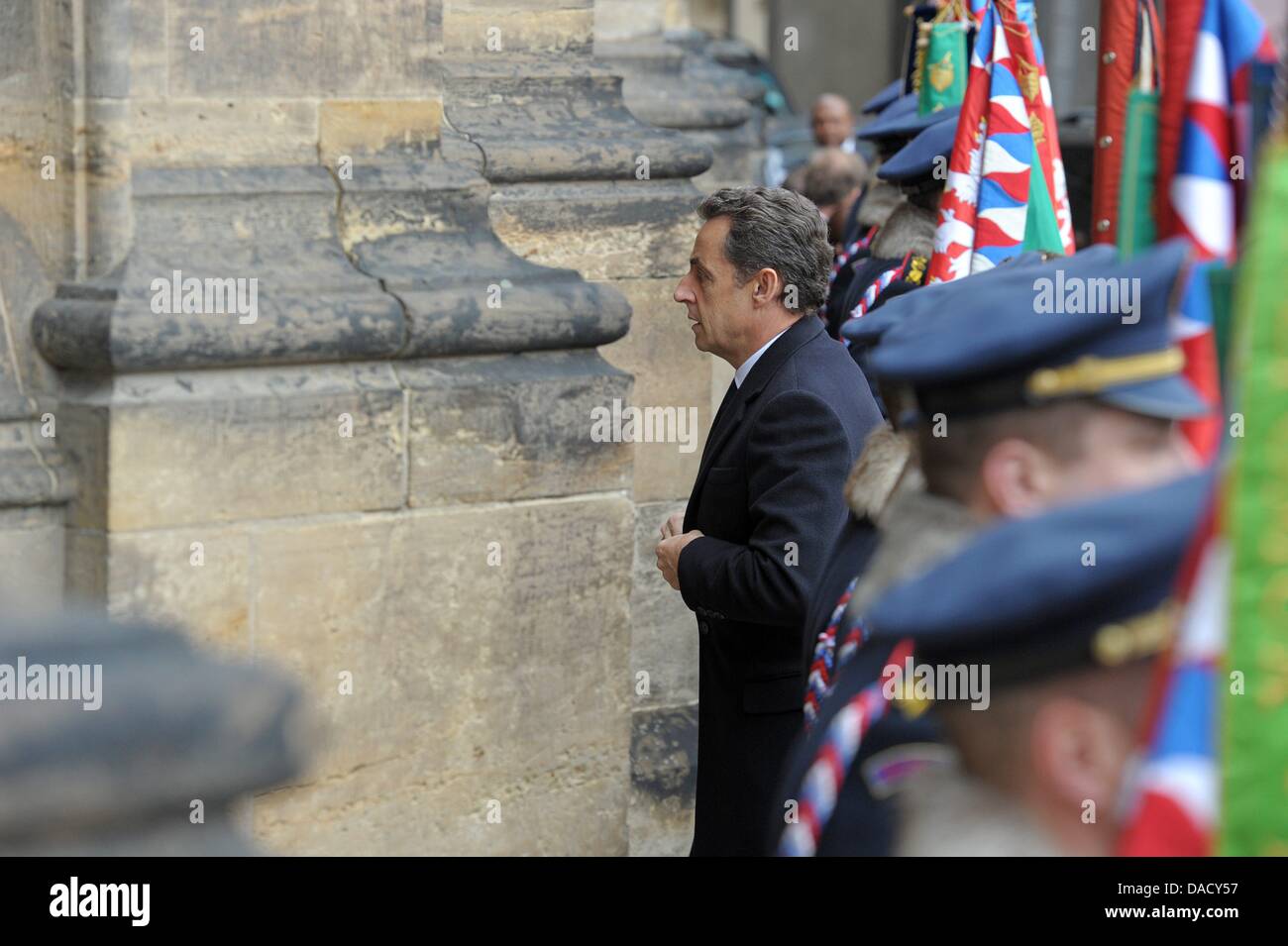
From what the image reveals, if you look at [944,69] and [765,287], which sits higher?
[944,69]

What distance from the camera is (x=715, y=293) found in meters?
3.99

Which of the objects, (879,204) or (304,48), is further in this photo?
(879,204)

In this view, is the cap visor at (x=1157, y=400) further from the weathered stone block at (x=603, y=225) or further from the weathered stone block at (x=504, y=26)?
the weathered stone block at (x=504, y=26)

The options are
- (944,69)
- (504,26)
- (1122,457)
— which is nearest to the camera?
(1122,457)

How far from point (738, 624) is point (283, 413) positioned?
3.20 ft

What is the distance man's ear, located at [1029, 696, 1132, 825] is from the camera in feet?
5.24

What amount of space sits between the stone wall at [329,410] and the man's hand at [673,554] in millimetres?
412

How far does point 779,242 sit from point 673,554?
66cm

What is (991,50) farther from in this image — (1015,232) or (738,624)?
(738,624)

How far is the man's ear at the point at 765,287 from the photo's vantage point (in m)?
3.94
